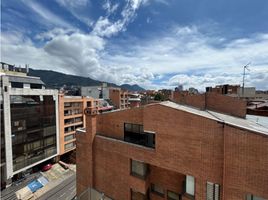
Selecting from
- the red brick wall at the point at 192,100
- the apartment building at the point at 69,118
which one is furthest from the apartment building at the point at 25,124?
the red brick wall at the point at 192,100

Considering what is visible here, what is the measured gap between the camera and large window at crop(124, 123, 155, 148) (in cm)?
1530

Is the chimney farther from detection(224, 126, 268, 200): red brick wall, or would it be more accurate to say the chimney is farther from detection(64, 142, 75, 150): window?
detection(64, 142, 75, 150): window

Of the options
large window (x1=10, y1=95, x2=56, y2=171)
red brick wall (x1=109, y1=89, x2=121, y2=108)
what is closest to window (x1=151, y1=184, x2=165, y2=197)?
large window (x1=10, y1=95, x2=56, y2=171)

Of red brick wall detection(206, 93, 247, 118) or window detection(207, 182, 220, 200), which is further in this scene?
red brick wall detection(206, 93, 247, 118)

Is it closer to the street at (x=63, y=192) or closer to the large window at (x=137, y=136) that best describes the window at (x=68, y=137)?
the street at (x=63, y=192)

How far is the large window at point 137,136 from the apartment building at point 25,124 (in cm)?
2857

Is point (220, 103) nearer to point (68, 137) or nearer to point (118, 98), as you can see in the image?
point (68, 137)

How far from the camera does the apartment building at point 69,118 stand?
4756 cm

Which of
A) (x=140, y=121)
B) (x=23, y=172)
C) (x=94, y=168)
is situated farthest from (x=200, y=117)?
(x=23, y=172)

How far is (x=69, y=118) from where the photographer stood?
50.1m

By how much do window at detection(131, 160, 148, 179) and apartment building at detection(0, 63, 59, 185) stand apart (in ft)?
97.1

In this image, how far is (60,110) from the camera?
46625 mm

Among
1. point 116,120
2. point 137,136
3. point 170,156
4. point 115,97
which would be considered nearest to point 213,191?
point 170,156

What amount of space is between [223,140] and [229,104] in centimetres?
953
